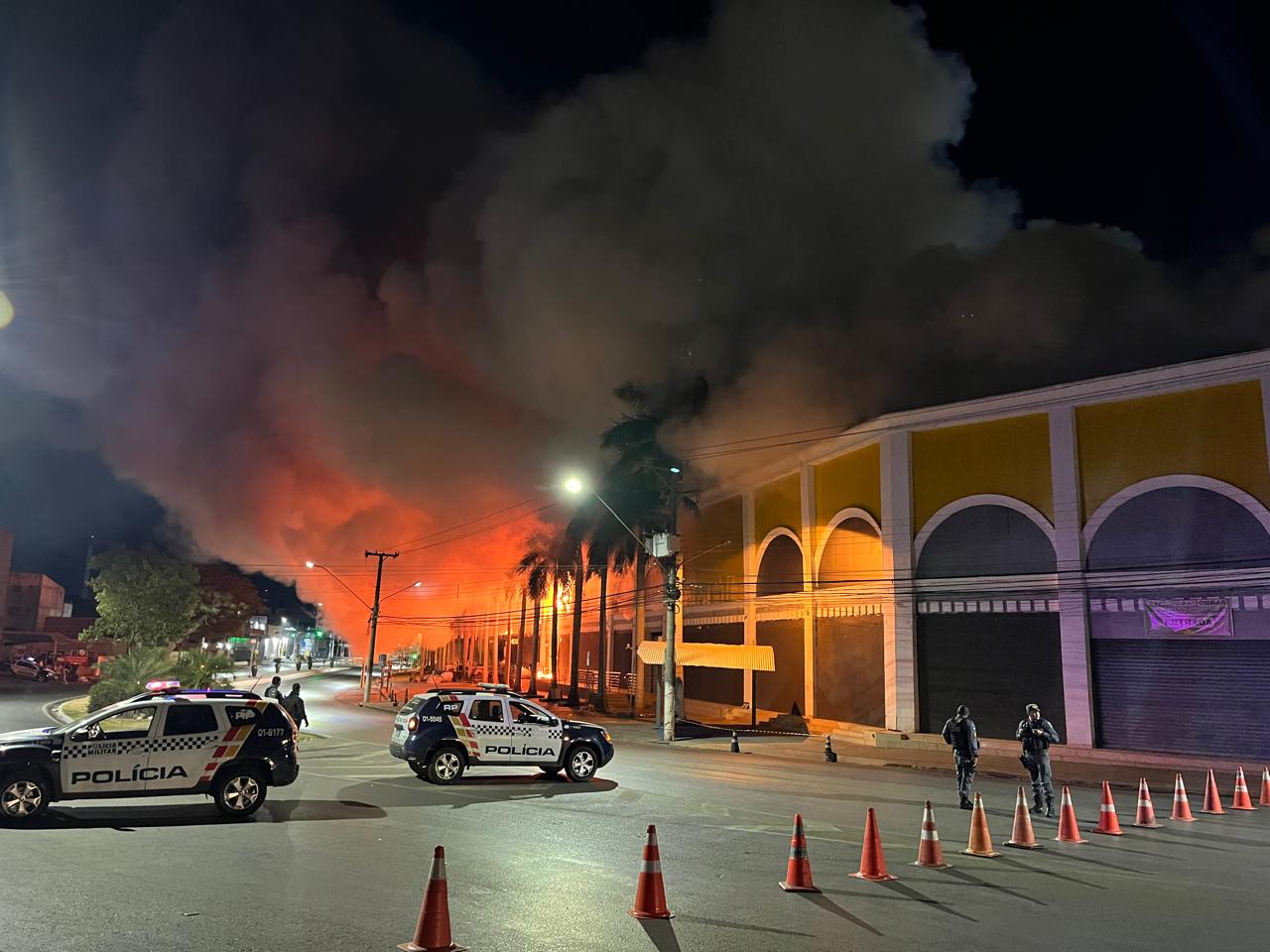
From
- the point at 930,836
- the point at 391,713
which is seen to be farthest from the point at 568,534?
the point at 930,836

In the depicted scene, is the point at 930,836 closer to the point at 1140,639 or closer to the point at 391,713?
the point at 1140,639

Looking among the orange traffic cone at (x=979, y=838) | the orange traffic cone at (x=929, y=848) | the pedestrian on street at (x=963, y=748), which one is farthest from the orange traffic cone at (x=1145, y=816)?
the orange traffic cone at (x=929, y=848)

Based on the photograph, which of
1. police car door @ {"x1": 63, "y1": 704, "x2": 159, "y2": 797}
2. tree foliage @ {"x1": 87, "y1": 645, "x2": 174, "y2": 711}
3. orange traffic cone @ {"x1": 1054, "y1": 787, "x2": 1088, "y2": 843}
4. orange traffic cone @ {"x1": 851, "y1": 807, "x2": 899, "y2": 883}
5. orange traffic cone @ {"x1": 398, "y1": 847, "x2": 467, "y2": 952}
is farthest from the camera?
tree foliage @ {"x1": 87, "y1": 645, "x2": 174, "y2": 711}

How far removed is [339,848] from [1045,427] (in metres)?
20.6

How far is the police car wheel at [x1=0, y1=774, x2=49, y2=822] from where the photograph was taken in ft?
29.8

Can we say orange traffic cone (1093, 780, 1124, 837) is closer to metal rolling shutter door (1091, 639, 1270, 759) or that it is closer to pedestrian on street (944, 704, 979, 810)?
pedestrian on street (944, 704, 979, 810)

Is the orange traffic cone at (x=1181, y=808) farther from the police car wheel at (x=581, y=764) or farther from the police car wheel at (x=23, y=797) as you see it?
the police car wheel at (x=23, y=797)

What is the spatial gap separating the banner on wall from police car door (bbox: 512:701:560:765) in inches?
603

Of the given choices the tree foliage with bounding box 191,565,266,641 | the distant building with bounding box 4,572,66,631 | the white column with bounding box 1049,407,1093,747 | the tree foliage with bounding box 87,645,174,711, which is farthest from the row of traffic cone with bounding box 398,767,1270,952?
the distant building with bounding box 4,572,66,631

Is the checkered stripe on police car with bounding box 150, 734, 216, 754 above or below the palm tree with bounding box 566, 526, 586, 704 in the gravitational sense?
below

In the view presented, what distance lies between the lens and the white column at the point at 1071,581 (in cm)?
2152

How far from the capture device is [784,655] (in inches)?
1152

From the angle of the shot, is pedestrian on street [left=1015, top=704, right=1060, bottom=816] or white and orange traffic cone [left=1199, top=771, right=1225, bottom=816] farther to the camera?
white and orange traffic cone [left=1199, top=771, right=1225, bottom=816]

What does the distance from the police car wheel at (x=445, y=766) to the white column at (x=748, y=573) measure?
17730 mm
